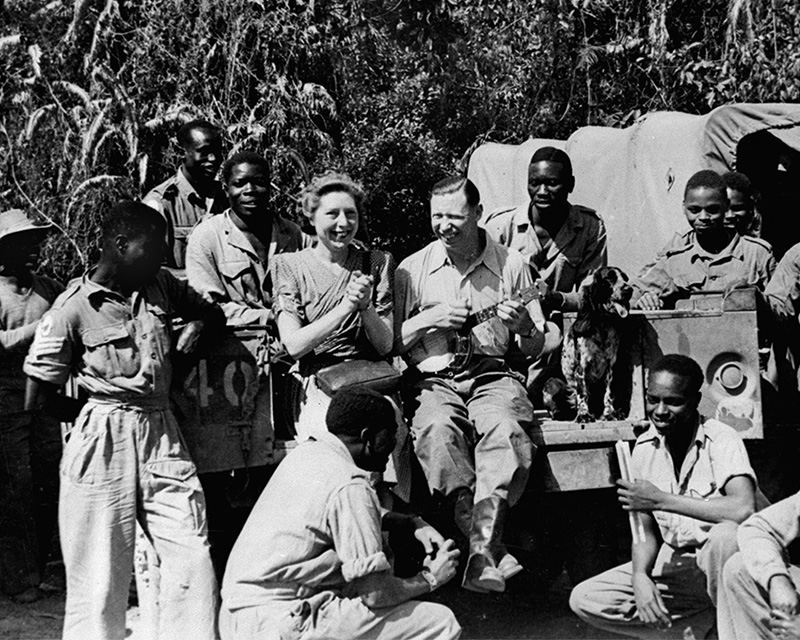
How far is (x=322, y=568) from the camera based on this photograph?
13.6 feet

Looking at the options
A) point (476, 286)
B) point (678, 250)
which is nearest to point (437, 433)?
point (476, 286)

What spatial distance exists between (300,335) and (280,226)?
1.00 m

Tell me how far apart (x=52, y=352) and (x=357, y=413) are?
4.36 feet

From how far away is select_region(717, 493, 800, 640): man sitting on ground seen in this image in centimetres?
409

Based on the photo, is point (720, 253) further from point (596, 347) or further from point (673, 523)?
point (673, 523)

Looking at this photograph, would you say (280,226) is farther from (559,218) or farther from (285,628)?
(285,628)

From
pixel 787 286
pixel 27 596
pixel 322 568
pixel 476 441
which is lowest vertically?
pixel 27 596

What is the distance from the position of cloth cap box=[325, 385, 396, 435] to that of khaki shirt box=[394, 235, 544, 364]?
123cm

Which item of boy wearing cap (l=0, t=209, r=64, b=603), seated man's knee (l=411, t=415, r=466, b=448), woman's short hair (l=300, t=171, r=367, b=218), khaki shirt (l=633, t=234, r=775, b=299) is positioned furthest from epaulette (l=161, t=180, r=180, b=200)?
khaki shirt (l=633, t=234, r=775, b=299)

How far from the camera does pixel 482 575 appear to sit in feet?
15.9

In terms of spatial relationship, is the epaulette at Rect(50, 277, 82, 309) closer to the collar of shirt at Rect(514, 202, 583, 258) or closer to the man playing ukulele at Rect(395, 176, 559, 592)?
the man playing ukulele at Rect(395, 176, 559, 592)

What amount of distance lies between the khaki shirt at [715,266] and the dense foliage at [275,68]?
437 centimetres

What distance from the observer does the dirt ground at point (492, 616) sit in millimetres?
5875

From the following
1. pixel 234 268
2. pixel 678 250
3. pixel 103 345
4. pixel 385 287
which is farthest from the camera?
pixel 678 250
